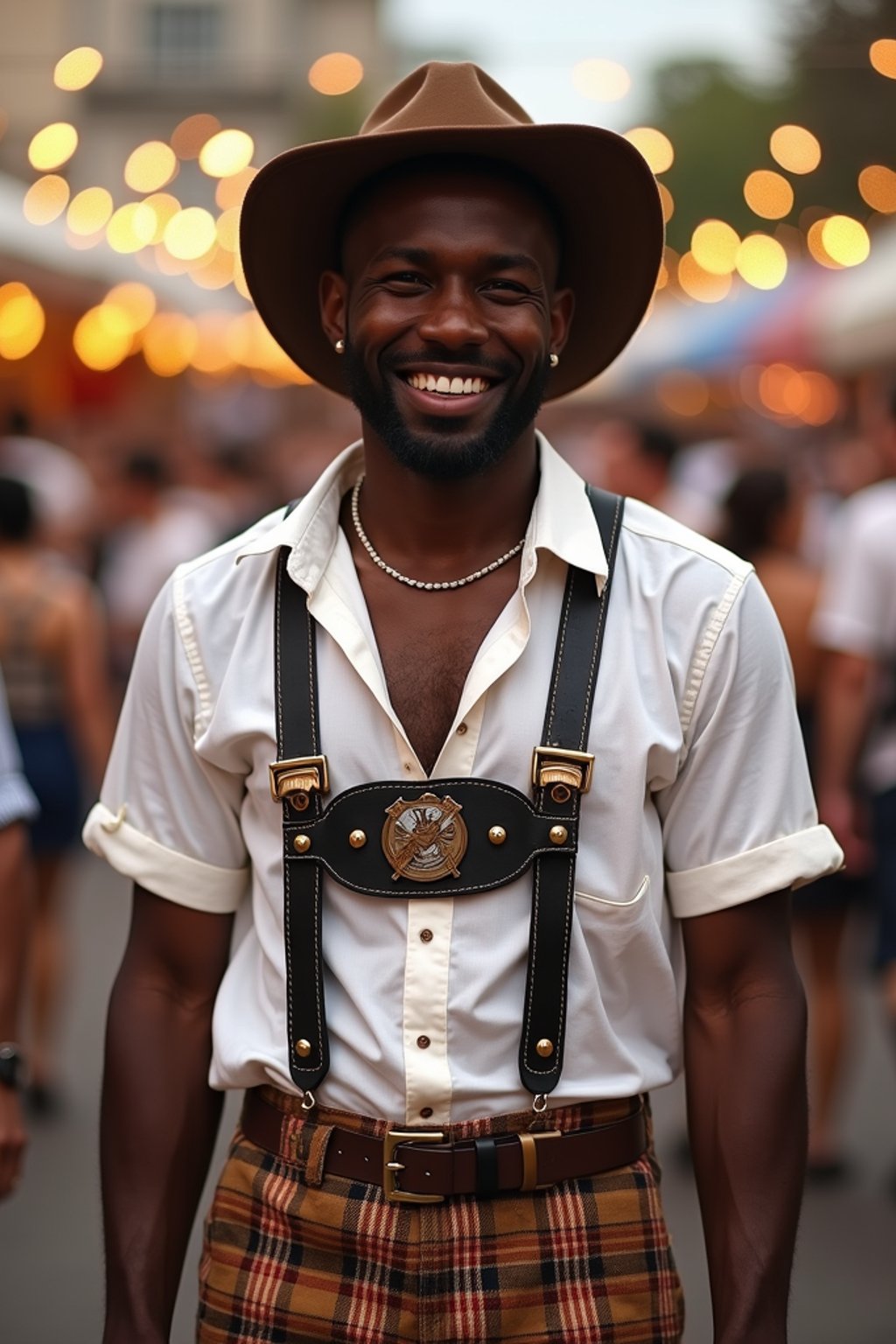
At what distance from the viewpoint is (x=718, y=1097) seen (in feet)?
8.03

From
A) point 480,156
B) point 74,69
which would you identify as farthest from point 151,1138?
point 74,69

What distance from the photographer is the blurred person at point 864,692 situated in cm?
495

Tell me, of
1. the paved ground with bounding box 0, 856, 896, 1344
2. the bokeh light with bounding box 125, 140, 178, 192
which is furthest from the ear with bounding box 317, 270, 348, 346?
the bokeh light with bounding box 125, 140, 178, 192

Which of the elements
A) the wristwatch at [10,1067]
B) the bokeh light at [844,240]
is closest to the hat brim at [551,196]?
the wristwatch at [10,1067]

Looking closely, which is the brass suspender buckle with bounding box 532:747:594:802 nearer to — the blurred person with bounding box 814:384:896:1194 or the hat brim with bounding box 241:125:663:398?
the hat brim with bounding box 241:125:663:398

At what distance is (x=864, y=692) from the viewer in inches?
205

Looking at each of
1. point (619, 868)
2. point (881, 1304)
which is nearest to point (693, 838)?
point (619, 868)

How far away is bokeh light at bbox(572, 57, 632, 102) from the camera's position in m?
12.2

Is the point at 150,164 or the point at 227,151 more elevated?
the point at 150,164

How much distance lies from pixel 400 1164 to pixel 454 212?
4.05 feet

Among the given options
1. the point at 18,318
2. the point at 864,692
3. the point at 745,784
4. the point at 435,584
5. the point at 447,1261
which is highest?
the point at 18,318

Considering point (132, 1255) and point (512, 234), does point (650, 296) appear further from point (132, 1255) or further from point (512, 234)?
point (132, 1255)

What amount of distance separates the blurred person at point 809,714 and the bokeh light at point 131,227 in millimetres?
9314

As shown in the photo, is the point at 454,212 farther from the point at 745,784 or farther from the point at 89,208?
the point at 89,208
